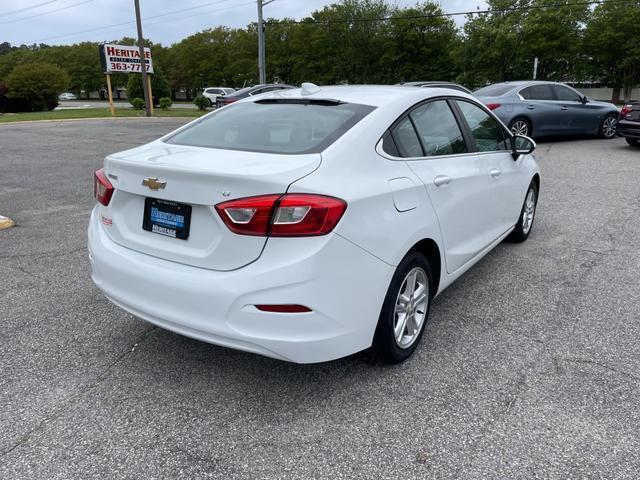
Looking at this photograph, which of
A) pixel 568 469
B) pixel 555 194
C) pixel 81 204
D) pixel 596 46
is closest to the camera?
pixel 568 469

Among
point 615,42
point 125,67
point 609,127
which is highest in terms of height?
point 615,42

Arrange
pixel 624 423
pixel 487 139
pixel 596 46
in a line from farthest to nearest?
pixel 596 46 < pixel 487 139 < pixel 624 423

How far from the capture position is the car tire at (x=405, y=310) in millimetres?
2791

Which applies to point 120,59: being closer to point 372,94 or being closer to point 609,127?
point 609,127

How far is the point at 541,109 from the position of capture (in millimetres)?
12617

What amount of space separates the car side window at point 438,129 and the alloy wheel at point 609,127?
12.4m

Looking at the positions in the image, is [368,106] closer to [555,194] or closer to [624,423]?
[624,423]

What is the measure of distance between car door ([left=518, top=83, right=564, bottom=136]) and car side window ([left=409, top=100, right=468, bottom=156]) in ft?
32.0

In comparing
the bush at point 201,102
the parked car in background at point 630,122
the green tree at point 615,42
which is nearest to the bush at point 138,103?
the bush at point 201,102

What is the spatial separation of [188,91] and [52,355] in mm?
82370

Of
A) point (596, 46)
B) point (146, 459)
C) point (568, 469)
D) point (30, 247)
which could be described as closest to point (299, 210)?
Result: point (146, 459)

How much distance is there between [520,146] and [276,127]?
258 centimetres

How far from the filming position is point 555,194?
7.82 meters

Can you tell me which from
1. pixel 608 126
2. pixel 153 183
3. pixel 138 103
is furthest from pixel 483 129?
pixel 138 103
